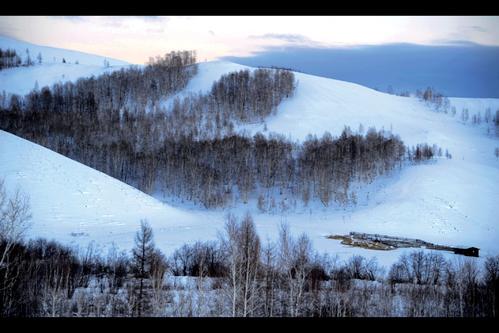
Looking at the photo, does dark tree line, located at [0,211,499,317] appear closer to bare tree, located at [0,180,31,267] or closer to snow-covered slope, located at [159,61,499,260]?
bare tree, located at [0,180,31,267]

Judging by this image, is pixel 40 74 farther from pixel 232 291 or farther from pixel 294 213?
pixel 232 291

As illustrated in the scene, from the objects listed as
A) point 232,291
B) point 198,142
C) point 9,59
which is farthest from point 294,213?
point 9,59

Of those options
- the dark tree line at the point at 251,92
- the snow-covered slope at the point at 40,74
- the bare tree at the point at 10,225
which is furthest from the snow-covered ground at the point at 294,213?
the snow-covered slope at the point at 40,74

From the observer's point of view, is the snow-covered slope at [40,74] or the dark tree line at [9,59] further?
the dark tree line at [9,59]

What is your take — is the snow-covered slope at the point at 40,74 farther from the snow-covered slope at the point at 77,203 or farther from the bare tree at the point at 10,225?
the bare tree at the point at 10,225

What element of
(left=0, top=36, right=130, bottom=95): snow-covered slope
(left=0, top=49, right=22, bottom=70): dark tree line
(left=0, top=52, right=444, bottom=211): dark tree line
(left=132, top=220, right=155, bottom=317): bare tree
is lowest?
(left=132, top=220, right=155, bottom=317): bare tree

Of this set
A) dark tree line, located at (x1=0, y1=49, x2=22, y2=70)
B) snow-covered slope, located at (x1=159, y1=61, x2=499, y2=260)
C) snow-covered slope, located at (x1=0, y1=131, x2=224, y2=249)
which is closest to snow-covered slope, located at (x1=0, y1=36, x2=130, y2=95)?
dark tree line, located at (x1=0, y1=49, x2=22, y2=70)

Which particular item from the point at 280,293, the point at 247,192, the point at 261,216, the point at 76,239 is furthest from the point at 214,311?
the point at 247,192

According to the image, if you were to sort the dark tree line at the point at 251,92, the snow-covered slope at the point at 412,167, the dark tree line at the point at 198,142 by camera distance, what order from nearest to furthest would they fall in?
the snow-covered slope at the point at 412,167 < the dark tree line at the point at 198,142 < the dark tree line at the point at 251,92

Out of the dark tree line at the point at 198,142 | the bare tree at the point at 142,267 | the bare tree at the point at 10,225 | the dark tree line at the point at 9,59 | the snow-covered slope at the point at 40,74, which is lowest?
the bare tree at the point at 142,267

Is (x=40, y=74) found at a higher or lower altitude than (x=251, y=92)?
higher

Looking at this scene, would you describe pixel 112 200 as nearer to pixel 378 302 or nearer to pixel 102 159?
pixel 102 159

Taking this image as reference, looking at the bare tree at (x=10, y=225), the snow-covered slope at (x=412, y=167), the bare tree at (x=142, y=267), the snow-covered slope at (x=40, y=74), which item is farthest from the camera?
the snow-covered slope at (x=40, y=74)
